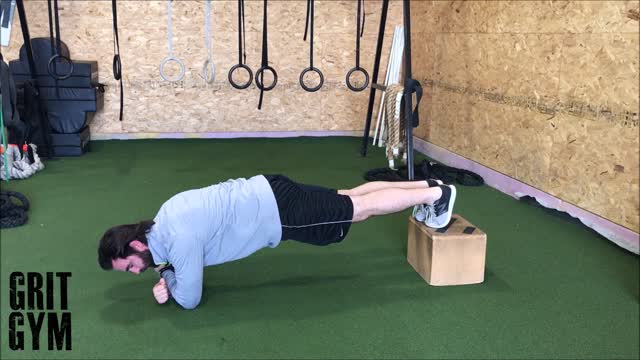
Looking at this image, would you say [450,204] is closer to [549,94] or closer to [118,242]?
[118,242]

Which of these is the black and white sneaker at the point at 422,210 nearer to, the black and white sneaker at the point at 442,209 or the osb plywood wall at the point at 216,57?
the black and white sneaker at the point at 442,209

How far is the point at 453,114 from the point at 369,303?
3.30 metres

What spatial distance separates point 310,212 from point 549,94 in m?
2.46

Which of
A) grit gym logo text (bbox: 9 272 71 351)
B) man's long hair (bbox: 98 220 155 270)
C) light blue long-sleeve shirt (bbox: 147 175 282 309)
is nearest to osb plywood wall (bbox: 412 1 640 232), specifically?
light blue long-sleeve shirt (bbox: 147 175 282 309)

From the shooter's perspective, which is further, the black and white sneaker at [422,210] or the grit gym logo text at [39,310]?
the black and white sneaker at [422,210]

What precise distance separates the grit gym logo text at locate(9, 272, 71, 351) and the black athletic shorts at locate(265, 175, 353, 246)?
1.04m

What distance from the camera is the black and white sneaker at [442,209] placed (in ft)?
9.59

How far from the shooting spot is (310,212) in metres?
2.67

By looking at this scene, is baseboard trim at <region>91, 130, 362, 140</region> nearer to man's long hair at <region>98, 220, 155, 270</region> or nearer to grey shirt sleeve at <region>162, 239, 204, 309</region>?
grey shirt sleeve at <region>162, 239, 204, 309</region>

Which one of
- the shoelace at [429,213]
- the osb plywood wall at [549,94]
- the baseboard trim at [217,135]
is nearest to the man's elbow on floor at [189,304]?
the shoelace at [429,213]

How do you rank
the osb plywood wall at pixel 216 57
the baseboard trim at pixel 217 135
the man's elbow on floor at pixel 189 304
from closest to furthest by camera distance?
the man's elbow on floor at pixel 189 304 < the osb plywood wall at pixel 216 57 < the baseboard trim at pixel 217 135

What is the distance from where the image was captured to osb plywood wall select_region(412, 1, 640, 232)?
3611mm

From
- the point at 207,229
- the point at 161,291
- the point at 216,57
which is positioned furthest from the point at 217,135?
the point at 207,229

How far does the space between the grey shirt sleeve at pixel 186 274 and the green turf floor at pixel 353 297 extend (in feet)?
0.33
